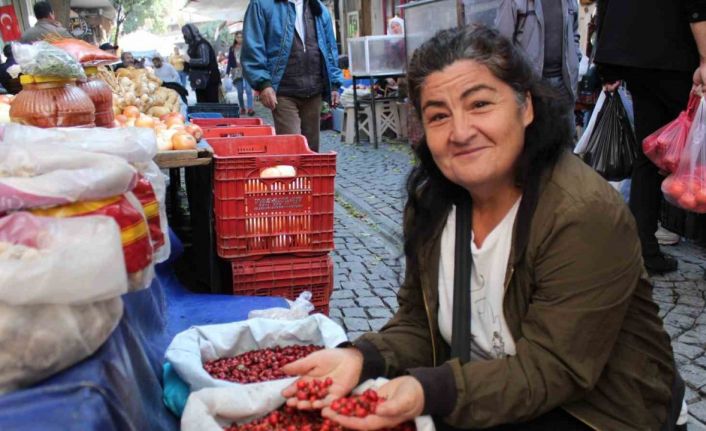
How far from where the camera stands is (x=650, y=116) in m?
4.18

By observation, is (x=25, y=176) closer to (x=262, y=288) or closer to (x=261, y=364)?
(x=261, y=364)

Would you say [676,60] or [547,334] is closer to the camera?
[547,334]

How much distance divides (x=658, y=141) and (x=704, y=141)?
266 millimetres

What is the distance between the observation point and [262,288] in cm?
358

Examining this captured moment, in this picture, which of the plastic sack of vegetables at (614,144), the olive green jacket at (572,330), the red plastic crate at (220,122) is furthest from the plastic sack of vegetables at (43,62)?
the plastic sack of vegetables at (614,144)

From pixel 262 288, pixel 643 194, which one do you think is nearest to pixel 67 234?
pixel 262 288

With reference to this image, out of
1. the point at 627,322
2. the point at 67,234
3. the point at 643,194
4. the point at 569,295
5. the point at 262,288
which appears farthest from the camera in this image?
the point at 643,194

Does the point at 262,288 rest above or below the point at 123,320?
below

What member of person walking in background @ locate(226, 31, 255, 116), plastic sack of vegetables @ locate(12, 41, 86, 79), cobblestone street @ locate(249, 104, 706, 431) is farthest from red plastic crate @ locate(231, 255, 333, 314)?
person walking in background @ locate(226, 31, 255, 116)

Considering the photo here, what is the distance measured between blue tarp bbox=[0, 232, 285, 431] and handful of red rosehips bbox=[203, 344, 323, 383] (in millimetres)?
205

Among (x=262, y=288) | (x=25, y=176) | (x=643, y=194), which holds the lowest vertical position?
(x=262, y=288)

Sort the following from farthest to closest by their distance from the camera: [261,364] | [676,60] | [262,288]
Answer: [676,60] < [262,288] < [261,364]

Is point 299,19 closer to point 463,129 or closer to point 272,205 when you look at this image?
point 272,205

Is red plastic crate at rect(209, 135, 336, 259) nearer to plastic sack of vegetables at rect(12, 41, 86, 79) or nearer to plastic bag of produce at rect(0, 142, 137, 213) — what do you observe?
plastic sack of vegetables at rect(12, 41, 86, 79)
